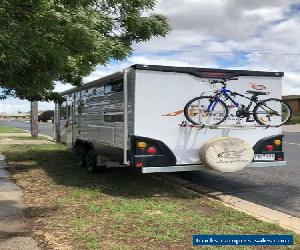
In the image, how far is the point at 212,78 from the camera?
9.64 metres

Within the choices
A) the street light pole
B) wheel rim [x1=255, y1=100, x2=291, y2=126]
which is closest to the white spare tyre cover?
wheel rim [x1=255, y1=100, x2=291, y2=126]

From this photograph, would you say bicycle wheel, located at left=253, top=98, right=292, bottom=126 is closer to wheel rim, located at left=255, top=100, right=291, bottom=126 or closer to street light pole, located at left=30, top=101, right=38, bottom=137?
wheel rim, located at left=255, top=100, right=291, bottom=126

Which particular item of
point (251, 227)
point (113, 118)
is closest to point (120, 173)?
point (113, 118)

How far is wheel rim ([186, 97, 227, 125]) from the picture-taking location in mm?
9430

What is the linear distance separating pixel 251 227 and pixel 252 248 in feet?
3.41

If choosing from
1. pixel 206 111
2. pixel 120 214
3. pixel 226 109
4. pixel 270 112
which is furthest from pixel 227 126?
pixel 120 214

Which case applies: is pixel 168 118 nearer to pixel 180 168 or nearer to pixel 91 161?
pixel 180 168

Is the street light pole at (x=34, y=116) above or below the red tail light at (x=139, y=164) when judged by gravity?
above

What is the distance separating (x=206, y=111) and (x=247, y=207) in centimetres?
208

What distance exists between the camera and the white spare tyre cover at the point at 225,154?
916cm

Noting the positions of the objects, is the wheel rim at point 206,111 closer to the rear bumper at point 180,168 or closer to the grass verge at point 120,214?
the rear bumper at point 180,168

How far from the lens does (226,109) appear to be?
378 inches

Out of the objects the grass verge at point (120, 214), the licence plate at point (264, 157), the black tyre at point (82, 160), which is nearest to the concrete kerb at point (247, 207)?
the grass verge at point (120, 214)

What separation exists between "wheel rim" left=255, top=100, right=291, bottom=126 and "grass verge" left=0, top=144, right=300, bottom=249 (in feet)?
7.04
